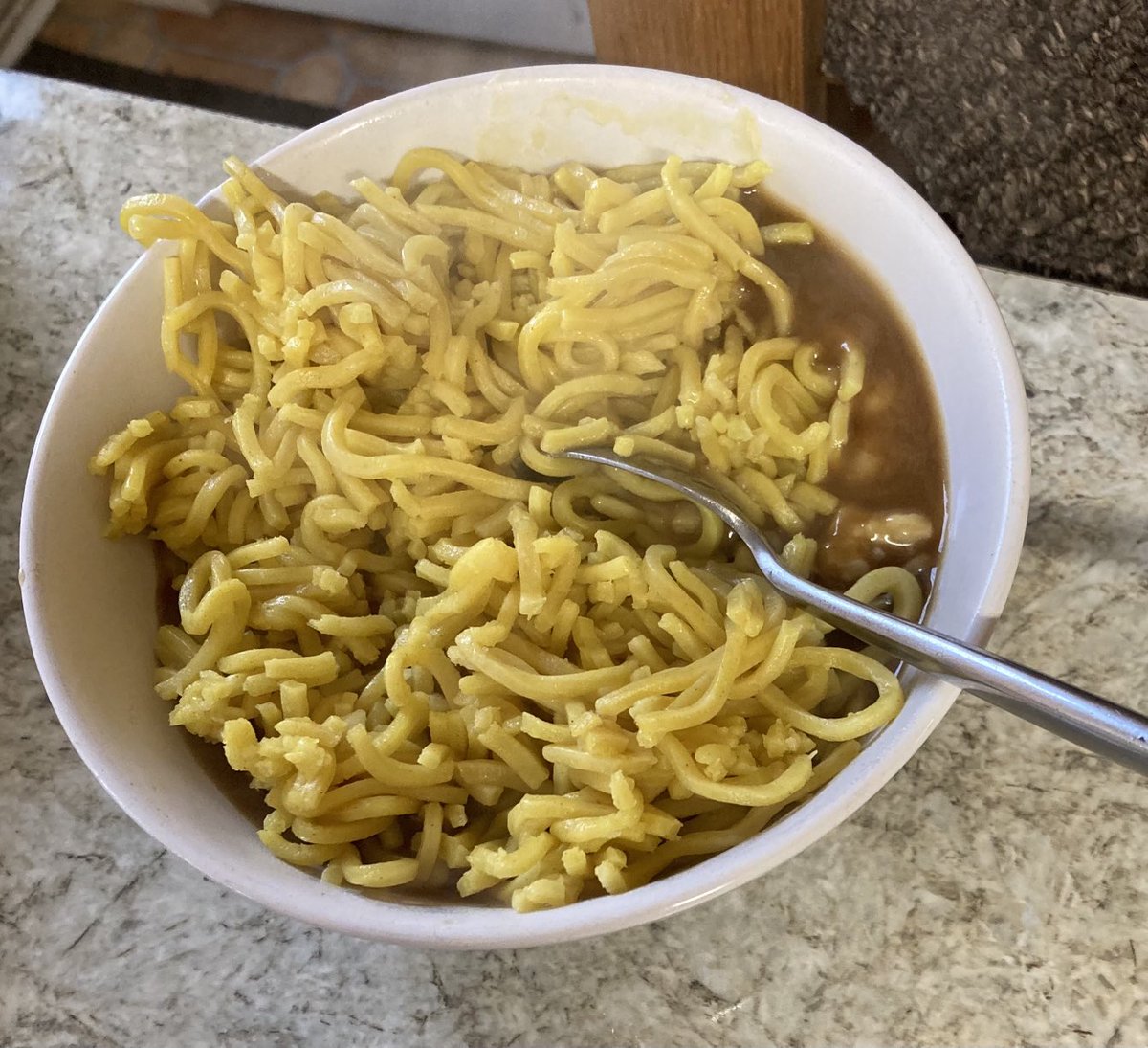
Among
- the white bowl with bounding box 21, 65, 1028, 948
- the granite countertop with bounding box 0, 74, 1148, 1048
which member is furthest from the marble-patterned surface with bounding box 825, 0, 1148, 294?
the white bowl with bounding box 21, 65, 1028, 948

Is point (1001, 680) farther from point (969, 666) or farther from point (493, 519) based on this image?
point (493, 519)

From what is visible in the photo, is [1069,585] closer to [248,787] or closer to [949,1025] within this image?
[949,1025]

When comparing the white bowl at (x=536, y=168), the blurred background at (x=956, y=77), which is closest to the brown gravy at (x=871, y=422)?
the white bowl at (x=536, y=168)

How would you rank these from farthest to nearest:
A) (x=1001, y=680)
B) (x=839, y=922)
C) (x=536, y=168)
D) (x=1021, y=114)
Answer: (x=1021, y=114)
(x=536, y=168)
(x=839, y=922)
(x=1001, y=680)

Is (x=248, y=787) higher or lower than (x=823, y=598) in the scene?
lower

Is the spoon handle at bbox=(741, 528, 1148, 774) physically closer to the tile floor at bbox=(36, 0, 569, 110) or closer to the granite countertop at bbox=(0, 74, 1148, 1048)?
the granite countertop at bbox=(0, 74, 1148, 1048)

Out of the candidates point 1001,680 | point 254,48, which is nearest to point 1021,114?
point 1001,680

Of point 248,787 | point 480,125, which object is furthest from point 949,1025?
point 480,125
